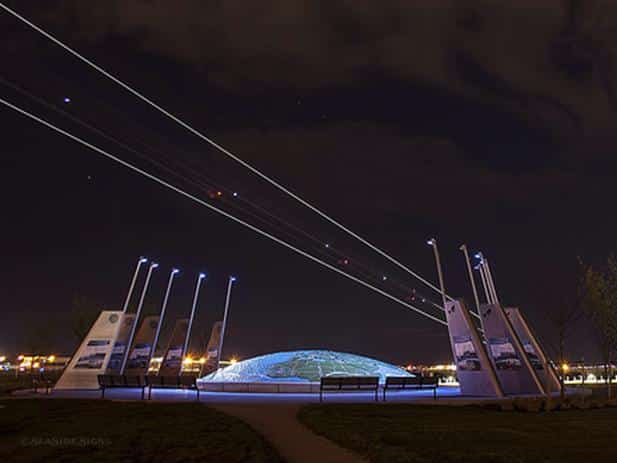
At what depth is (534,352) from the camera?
32.6 m

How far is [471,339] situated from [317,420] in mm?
14799

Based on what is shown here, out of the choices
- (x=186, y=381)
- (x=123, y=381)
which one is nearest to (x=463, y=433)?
(x=186, y=381)

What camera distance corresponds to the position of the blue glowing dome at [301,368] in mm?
35156

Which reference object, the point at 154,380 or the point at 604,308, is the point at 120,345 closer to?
the point at 154,380

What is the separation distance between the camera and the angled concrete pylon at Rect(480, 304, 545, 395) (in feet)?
96.9

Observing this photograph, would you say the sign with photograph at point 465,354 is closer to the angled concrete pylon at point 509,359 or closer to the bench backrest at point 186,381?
the angled concrete pylon at point 509,359

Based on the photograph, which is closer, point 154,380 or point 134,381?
point 154,380

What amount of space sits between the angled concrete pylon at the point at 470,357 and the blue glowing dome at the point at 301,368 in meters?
7.98

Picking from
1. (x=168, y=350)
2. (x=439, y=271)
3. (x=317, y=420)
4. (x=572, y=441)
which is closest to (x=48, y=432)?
(x=317, y=420)

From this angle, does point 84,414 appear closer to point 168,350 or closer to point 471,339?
point 471,339

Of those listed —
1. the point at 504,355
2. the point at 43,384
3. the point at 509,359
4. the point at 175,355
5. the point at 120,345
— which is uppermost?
the point at 175,355

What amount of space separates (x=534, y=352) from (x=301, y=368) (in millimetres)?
13967

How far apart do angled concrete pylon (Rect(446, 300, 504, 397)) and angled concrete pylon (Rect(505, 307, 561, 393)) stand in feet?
12.9

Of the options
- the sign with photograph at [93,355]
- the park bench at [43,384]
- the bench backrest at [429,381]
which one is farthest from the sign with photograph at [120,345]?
the bench backrest at [429,381]
